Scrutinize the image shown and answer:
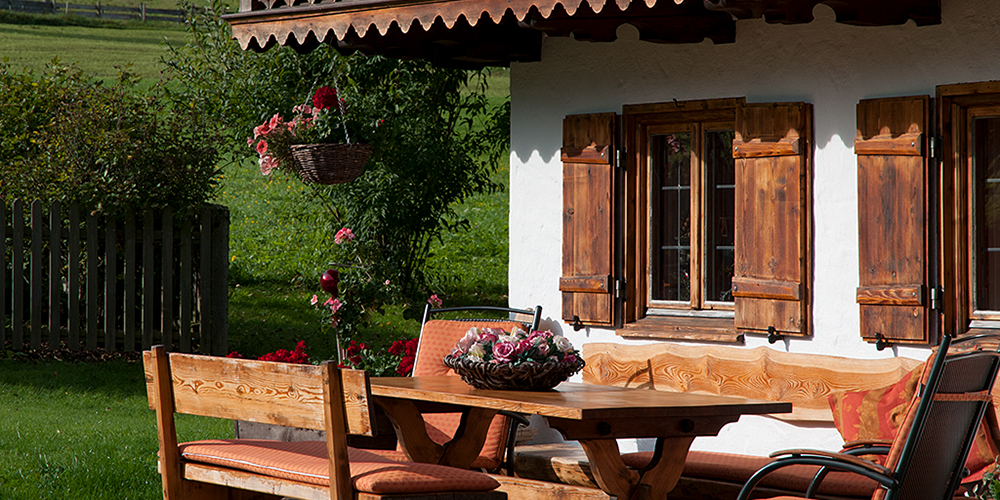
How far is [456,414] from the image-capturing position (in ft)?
19.3

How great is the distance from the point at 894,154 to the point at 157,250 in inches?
289

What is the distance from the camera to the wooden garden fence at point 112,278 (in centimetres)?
969

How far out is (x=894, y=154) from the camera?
17.4ft

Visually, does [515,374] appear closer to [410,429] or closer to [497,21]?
[410,429]

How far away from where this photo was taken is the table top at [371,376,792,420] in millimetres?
3984

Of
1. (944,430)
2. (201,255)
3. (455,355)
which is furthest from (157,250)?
(944,430)

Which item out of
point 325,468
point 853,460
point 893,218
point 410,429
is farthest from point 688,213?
point 325,468

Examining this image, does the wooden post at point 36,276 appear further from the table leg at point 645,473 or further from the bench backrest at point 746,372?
the table leg at point 645,473

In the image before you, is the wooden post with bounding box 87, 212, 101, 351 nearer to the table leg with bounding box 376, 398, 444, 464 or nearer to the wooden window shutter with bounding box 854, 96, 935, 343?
the table leg with bounding box 376, 398, 444, 464

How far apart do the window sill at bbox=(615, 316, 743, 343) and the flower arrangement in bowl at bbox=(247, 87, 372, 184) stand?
2005mm

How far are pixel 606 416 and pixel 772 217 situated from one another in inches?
87.1

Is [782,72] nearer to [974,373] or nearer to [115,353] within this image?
[974,373]

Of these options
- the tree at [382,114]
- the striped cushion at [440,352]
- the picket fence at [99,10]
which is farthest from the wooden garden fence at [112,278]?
the picket fence at [99,10]

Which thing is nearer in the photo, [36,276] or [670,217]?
[670,217]
